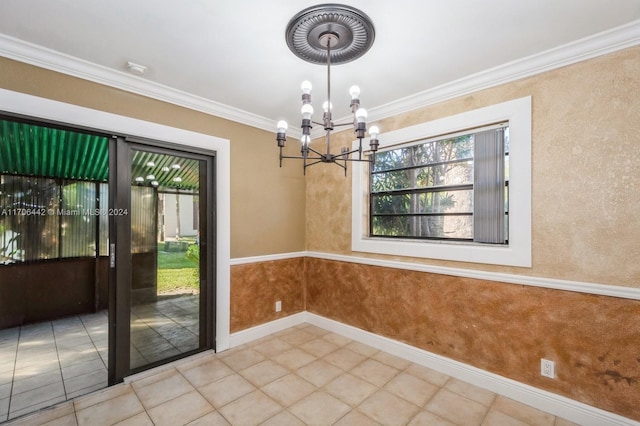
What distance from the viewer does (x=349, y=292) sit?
11.3 feet

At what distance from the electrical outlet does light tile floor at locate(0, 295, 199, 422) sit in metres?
3.18

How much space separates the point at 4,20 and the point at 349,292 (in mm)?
3632

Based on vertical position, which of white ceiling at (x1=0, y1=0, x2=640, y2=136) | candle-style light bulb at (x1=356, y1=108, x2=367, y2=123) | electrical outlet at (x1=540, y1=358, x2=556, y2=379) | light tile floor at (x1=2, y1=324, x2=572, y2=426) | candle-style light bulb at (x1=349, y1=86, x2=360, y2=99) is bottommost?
light tile floor at (x1=2, y1=324, x2=572, y2=426)

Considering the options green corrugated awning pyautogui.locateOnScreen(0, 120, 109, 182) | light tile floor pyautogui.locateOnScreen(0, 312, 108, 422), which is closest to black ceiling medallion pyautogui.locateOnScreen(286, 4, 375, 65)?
green corrugated awning pyautogui.locateOnScreen(0, 120, 109, 182)

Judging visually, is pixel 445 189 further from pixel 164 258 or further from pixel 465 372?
pixel 164 258

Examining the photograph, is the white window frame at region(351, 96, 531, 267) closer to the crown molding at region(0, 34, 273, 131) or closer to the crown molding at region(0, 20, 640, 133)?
the crown molding at region(0, 20, 640, 133)

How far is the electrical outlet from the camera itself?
6.86 feet

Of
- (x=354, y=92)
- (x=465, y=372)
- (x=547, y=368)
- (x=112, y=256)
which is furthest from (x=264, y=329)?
(x=354, y=92)

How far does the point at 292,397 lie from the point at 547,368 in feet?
6.51

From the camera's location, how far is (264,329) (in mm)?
3467

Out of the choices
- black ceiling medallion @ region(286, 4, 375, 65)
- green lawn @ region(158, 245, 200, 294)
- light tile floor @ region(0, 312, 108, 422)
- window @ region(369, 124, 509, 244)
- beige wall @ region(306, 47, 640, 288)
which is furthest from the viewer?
green lawn @ region(158, 245, 200, 294)

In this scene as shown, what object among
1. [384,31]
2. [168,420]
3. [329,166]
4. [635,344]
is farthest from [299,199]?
[635,344]

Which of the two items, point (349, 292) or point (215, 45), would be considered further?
point (349, 292)

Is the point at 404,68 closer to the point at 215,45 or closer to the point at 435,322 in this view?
the point at 215,45
